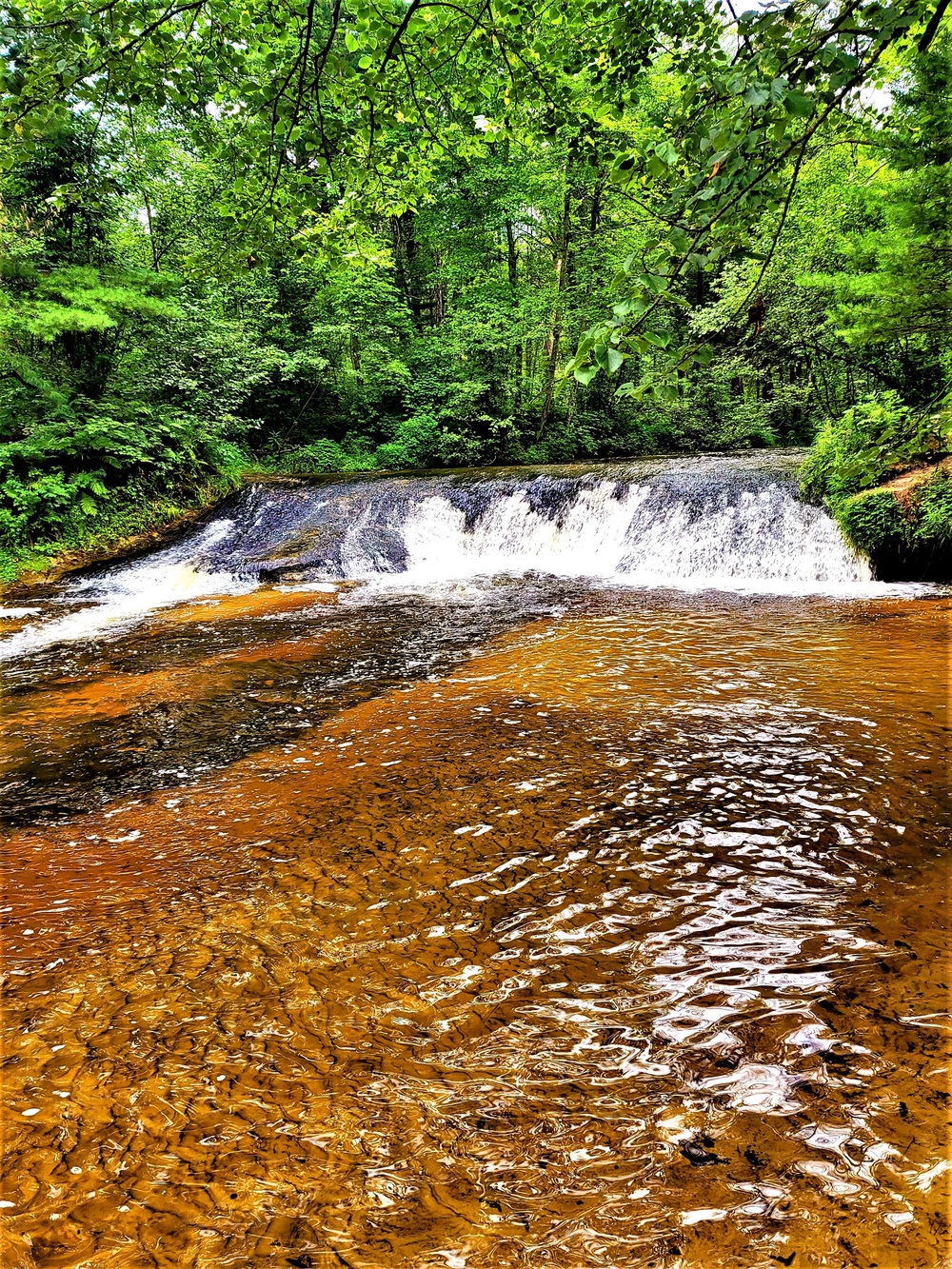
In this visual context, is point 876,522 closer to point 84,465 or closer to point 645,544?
point 645,544

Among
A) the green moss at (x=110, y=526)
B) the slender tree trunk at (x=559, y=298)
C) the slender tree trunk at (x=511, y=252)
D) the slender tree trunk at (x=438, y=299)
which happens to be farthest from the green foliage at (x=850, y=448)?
the slender tree trunk at (x=438, y=299)

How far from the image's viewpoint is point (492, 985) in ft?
7.13

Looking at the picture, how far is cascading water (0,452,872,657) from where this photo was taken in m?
10.0

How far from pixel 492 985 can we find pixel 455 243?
22489 millimetres

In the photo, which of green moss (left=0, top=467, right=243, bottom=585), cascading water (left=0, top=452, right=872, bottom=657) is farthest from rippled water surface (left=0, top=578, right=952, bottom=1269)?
green moss (left=0, top=467, right=243, bottom=585)

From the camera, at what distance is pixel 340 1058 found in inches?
74.7

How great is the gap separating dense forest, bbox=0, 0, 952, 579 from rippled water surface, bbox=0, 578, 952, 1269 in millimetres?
1805

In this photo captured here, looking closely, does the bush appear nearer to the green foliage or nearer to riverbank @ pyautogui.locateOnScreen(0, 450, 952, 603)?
riverbank @ pyautogui.locateOnScreen(0, 450, 952, 603)

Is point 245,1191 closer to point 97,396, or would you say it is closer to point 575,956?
point 575,956

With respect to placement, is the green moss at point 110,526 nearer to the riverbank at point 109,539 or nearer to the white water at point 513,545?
the riverbank at point 109,539

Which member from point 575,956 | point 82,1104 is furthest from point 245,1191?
point 575,956

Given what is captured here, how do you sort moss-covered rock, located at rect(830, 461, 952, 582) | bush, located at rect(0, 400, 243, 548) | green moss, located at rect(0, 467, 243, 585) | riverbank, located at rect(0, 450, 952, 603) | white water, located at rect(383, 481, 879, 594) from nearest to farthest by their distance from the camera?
moss-covered rock, located at rect(830, 461, 952, 582)
riverbank, located at rect(0, 450, 952, 603)
white water, located at rect(383, 481, 879, 594)
green moss, located at rect(0, 467, 243, 585)
bush, located at rect(0, 400, 243, 548)

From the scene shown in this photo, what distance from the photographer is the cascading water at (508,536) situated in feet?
32.9

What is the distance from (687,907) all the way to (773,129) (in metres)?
2.55
